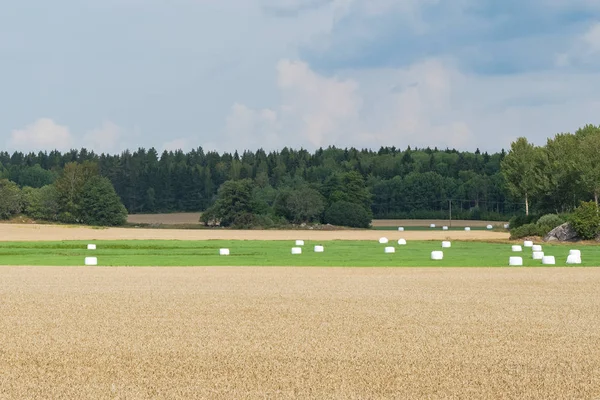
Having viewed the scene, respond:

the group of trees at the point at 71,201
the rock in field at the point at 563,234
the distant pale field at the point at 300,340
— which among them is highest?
the group of trees at the point at 71,201

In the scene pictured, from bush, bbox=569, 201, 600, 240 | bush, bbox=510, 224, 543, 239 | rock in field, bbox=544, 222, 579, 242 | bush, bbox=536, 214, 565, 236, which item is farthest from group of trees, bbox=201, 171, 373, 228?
bush, bbox=569, 201, 600, 240

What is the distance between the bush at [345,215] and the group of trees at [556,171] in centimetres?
3188

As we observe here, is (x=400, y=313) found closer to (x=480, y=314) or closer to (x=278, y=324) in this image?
(x=480, y=314)

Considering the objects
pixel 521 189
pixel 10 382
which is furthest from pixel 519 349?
pixel 521 189

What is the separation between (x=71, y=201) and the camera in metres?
154

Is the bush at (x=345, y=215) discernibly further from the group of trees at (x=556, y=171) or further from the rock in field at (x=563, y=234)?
the rock in field at (x=563, y=234)

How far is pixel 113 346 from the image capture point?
18.1 metres

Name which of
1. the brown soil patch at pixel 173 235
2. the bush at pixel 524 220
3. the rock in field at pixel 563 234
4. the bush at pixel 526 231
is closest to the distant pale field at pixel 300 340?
the rock in field at pixel 563 234

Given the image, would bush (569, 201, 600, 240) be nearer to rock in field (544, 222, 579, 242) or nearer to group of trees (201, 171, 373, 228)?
rock in field (544, 222, 579, 242)

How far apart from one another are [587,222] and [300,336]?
57.7m

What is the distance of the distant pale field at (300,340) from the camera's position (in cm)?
1436

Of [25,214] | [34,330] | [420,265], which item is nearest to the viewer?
[34,330]

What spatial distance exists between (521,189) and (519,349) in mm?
110665

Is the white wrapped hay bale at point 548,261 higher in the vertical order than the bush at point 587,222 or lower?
lower
